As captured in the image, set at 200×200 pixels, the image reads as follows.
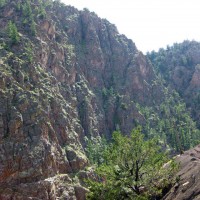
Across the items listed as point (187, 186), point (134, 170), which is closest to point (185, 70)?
point (134, 170)

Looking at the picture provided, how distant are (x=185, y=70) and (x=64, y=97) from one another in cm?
9394

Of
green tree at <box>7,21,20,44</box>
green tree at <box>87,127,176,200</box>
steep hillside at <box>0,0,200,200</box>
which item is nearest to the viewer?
green tree at <box>87,127,176,200</box>

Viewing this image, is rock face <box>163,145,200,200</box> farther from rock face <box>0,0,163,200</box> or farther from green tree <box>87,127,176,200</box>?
rock face <box>0,0,163,200</box>

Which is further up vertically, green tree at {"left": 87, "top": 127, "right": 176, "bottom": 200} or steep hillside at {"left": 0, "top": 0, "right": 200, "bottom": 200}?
steep hillside at {"left": 0, "top": 0, "right": 200, "bottom": 200}

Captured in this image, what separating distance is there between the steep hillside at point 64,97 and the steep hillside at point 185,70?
984cm

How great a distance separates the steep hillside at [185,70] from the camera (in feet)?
513

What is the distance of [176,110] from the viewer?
139m

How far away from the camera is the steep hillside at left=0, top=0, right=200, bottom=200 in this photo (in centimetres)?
7075

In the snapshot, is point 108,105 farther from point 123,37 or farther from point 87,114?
point 123,37

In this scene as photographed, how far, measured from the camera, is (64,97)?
103312 mm

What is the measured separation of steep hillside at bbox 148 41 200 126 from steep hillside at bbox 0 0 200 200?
9839 mm

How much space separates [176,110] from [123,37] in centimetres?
4738

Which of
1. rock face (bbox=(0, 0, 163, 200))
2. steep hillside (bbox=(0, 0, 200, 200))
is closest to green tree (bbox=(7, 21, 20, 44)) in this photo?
steep hillside (bbox=(0, 0, 200, 200))

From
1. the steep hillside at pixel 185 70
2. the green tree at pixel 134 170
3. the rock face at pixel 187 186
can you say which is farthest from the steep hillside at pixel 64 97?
the rock face at pixel 187 186
